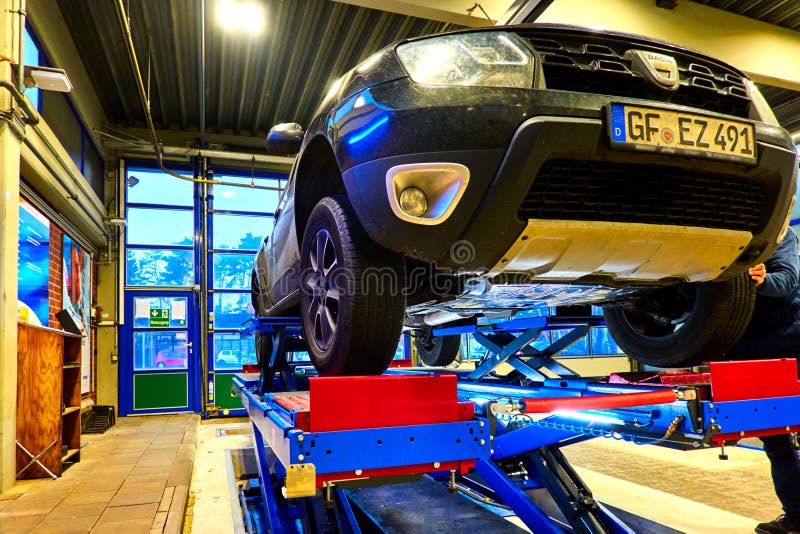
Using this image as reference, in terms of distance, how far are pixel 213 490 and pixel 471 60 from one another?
11.2 feet

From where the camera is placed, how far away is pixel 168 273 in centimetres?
918

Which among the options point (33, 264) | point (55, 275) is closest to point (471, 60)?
point (33, 264)

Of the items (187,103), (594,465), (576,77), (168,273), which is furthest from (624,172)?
(168,273)

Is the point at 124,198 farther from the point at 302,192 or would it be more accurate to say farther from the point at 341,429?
the point at 341,429

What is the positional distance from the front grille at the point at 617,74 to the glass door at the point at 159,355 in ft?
28.4

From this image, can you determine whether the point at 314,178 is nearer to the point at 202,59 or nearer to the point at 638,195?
the point at 638,195

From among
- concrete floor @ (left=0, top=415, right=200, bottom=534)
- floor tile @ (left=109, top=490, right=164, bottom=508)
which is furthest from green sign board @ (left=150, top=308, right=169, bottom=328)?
floor tile @ (left=109, top=490, right=164, bottom=508)

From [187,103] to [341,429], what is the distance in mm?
7954

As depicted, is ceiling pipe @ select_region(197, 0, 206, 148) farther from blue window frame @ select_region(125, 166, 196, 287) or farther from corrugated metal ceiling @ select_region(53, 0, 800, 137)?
blue window frame @ select_region(125, 166, 196, 287)

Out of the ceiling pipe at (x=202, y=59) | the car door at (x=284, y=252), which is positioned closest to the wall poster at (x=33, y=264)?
the ceiling pipe at (x=202, y=59)

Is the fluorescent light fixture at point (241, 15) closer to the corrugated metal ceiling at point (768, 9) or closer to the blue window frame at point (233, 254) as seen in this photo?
the blue window frame at point (233, 254)

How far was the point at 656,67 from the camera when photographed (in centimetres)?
152

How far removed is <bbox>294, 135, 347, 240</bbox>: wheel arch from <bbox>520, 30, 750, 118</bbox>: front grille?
2.67 feet

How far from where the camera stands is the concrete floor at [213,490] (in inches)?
116
